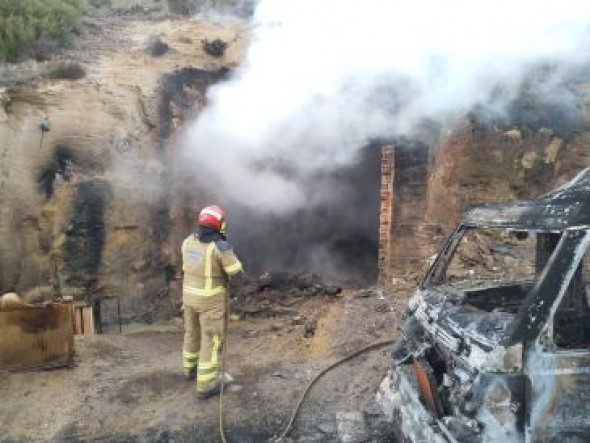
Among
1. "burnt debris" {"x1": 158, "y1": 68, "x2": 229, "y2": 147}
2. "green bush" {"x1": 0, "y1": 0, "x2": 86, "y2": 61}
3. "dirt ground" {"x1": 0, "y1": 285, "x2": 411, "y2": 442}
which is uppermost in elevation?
"green bush" {"x1": 0, "y1": 0, "x2": 86, "y2": 61}

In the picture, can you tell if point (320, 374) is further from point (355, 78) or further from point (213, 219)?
point (355, 78)

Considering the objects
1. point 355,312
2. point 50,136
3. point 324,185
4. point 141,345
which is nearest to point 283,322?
point 355,312

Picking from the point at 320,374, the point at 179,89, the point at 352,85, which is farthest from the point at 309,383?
the point at 179,89

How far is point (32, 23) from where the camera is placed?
33.2 ft

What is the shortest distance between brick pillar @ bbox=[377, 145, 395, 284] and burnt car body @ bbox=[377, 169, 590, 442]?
13.5ft

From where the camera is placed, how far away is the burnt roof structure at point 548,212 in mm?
3203

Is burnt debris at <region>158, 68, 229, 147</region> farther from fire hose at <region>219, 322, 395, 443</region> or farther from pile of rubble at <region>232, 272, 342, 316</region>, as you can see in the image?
fire hose at <region>219, 322, 395, 443</region>

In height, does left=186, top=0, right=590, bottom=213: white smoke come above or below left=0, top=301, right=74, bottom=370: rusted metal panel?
above

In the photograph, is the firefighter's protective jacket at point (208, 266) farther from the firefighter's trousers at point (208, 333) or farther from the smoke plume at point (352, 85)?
the smoke plume at point (352, 85)

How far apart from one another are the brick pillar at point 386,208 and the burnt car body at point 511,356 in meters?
4.11

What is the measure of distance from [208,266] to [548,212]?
2.96 metres

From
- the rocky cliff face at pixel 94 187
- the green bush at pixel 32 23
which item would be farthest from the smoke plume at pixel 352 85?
the green bush at pixel 32 23

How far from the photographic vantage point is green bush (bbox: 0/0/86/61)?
9.55 meters

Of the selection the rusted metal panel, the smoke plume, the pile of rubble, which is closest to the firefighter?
the rusted metal panel
